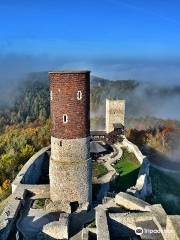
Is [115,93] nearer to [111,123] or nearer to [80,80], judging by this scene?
[111,123]

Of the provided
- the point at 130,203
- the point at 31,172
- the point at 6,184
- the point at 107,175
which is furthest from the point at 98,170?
the point at 6,184

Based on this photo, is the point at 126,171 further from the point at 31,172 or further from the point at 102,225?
the point at 102,225

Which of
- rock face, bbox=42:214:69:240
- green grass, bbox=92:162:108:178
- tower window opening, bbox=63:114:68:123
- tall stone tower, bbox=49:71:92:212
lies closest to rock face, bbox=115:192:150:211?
tall stone tower, bbox=49:71:92:212

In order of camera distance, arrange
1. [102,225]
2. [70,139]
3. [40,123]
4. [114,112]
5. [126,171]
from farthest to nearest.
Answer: [40,123] < [114,112] < [126,171] < [70,139] < [102,225]

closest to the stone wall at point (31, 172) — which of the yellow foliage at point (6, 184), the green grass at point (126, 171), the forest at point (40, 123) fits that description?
the green grass at point (126, 171)

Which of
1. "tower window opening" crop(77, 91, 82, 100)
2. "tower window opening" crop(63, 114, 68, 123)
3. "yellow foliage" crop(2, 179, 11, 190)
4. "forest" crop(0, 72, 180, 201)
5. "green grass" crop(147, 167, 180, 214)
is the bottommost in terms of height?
"yellow foliage" crop(2, 179, 11, 190)

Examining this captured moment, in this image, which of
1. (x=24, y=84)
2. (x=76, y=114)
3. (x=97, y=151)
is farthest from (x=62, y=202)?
(x=24, y=84)

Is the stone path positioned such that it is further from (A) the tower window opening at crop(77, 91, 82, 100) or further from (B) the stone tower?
(A) the tower window opening at crop(77, 91, 82, 100)
